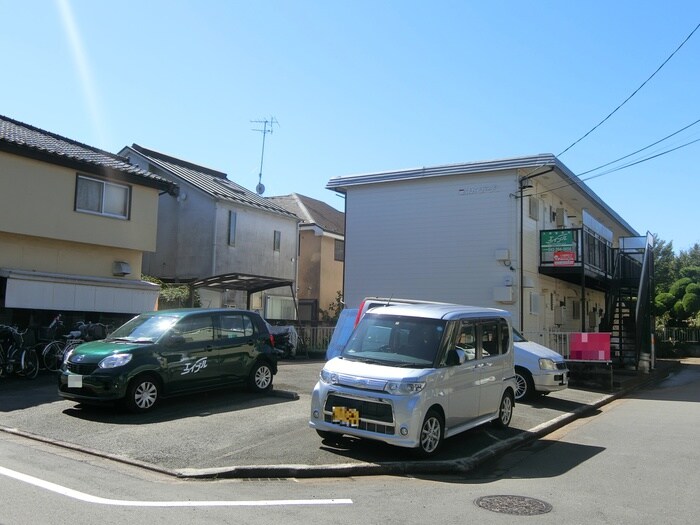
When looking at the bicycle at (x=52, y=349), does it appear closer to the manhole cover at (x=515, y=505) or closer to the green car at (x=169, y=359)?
the green car at (x=169, y=359)

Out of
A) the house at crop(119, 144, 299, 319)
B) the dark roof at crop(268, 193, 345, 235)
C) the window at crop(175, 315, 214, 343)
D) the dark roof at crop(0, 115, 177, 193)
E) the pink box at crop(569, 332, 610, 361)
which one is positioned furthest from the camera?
the dark roof at crop(268, 193, 345, 235)

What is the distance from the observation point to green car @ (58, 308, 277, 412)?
908 cm

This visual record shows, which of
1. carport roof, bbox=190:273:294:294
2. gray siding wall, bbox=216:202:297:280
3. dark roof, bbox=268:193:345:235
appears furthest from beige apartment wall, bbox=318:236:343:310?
carport roof, bbox=190:273:294:294

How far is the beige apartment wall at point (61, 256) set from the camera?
1490 cm

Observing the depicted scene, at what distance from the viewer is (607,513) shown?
5.54m

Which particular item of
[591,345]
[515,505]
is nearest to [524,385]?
[591,345]

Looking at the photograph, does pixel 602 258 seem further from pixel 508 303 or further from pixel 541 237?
pixel 508 303

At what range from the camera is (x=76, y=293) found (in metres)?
15.4

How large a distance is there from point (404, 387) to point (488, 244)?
14.0 m

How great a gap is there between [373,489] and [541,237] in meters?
16.8

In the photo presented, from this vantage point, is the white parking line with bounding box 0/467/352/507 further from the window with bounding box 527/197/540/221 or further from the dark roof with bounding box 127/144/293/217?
the dark roof with bounding box 127/144/293/217

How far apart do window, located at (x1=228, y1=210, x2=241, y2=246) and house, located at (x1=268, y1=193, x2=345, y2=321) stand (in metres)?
5.74

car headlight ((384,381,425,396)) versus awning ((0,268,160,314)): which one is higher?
awning ((0,268,160,314))

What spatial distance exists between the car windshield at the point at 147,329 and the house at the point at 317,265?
1911 cm
